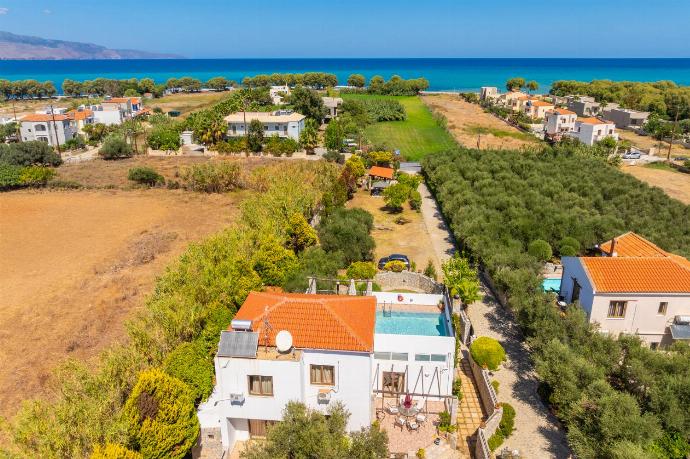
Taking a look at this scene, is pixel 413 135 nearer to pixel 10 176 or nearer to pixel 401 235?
pixel 401 235

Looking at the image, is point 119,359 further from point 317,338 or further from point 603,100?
point 603,100

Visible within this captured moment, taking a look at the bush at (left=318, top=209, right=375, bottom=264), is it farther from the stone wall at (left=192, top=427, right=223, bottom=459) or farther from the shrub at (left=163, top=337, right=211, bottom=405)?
the stone wall at (left=192, top=427, right=223, bottom=459)

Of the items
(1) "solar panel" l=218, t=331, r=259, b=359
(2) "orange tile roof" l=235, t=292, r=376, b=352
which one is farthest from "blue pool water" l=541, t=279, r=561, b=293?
(1) "solar panel" l=218, t=331, r=259, b=359

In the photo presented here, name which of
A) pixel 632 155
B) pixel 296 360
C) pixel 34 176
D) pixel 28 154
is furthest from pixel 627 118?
pixel 28 154

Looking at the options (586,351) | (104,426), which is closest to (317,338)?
(104,426)

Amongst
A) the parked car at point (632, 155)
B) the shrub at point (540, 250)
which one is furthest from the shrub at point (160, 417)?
the parked car at point (632, 155)

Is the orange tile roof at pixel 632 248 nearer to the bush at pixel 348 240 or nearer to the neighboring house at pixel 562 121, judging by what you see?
the bush at pixel 348 240
